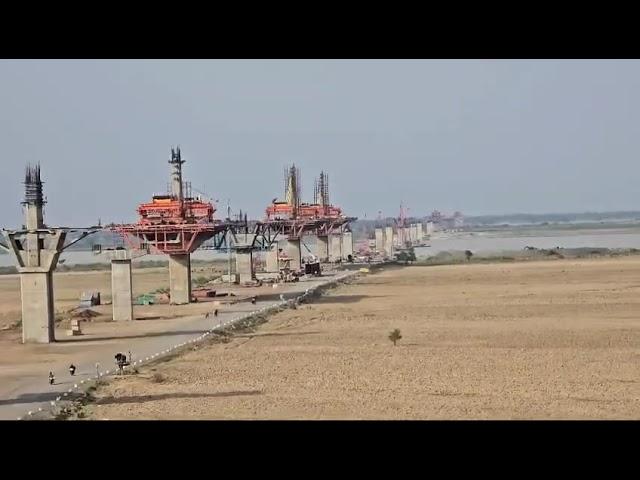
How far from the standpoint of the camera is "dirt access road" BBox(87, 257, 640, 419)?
19.7 meters

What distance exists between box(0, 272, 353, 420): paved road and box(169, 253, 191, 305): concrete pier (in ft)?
18.9

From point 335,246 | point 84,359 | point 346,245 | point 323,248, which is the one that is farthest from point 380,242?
point 84,359

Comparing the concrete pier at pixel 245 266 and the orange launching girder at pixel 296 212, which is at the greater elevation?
the orange launching girder at pixel 296 212

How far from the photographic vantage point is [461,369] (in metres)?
25.5

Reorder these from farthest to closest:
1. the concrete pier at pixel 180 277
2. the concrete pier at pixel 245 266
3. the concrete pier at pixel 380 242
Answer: the concrete pier at pixel 380 242 → the concrete pier at pixel 245 266 → the concrete pier at pixel 180 277

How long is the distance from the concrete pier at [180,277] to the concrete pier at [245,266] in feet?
61.2

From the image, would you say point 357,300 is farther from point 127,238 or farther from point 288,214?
point 288,214

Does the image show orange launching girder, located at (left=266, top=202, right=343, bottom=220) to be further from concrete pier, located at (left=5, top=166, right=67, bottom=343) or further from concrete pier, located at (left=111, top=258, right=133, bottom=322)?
concrete pier, located at (left=5, top=166, right=67, bottom=343)

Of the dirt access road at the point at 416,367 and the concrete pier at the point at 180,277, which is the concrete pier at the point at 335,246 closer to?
the concrete pier at the point at 180,277

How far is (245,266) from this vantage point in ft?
250

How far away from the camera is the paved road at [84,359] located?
70.0 ft

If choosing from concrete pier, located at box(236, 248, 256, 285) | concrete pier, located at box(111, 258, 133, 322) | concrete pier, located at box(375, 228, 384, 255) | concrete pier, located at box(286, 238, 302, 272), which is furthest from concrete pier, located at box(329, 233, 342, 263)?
concrete pier, located at box(111, 258, 133, 322)

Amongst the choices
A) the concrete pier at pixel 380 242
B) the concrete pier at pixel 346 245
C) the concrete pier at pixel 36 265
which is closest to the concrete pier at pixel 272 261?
the concrete pier at pixel 346 245
